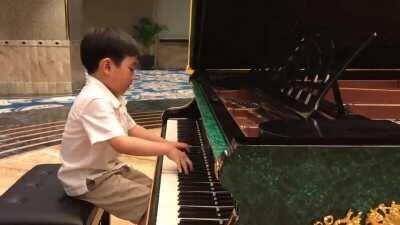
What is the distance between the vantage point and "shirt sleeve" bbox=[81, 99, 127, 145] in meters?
1.80

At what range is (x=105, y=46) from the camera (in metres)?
1.97

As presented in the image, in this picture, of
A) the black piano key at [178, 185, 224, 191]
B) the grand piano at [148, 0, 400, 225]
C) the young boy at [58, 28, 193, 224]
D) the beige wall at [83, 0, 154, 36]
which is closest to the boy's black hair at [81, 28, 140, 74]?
the young boy at [58, 28, 193, 224]

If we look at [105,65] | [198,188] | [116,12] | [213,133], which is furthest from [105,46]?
[116,12]

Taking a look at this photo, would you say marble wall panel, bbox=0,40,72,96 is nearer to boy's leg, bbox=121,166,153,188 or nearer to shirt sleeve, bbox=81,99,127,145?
boy's leg, bbox=121,166,153,188

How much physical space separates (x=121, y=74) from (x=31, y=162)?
290 cm

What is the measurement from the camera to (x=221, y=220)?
1.27 meters

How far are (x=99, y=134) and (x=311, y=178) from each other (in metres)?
1.06

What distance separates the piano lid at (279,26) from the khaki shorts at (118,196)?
1.01m

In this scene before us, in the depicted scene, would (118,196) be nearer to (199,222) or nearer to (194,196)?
(194,196)

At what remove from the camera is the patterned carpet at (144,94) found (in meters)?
7.87

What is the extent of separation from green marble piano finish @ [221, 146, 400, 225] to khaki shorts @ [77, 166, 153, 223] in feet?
3.68

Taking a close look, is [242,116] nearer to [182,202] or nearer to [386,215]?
[182,202]

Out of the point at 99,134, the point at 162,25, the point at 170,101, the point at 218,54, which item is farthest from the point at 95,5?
the point at 99,134

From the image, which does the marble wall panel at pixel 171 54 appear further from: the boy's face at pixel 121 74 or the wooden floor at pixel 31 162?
the boy's face at pixel 121 74
